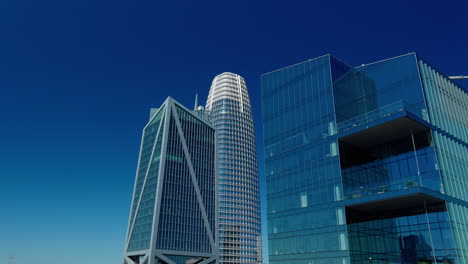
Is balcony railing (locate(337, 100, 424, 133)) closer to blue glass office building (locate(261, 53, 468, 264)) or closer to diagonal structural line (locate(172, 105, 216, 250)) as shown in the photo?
blue glass office building (locate(261, 53, 468, 264))

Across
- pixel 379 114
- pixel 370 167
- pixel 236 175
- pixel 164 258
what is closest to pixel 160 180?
pixel 164 258

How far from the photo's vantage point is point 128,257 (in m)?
107

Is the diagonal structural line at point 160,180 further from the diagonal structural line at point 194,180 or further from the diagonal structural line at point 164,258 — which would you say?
the diagonal structural line at point 194,180

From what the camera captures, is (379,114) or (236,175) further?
(236,175)

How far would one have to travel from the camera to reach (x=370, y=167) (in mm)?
A: 59594

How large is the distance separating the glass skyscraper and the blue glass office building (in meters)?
46.9

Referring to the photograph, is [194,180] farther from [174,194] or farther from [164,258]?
[164,258]

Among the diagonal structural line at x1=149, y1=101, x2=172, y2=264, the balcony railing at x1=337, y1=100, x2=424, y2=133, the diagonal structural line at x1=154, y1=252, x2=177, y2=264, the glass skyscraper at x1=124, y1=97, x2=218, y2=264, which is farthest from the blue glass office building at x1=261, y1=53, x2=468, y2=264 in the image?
the glass skyscraper at x1=124, y1=97, x2=218, y2=264

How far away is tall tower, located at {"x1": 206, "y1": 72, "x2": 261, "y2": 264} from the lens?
16712 centimetres

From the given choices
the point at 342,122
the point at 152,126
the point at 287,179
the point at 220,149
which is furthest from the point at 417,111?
the point at 220,149

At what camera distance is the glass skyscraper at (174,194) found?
102 m

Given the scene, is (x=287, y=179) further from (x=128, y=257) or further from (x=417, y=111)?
(x=128, y=257)

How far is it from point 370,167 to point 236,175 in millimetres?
122616

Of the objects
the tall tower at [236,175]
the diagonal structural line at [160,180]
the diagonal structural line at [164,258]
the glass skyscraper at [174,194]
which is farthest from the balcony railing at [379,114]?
the tall tower at [236,175]
